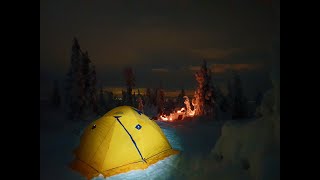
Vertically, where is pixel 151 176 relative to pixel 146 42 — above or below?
below

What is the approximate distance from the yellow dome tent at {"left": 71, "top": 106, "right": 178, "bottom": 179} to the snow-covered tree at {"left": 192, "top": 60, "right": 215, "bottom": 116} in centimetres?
56

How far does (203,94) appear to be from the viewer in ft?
12.4

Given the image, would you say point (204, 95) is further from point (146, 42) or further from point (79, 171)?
point (79, 171)

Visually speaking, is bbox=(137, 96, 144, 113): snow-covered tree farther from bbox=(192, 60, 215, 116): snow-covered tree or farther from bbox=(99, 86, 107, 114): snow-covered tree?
bbox=(192, 60, 215, 116): snow-covered tree

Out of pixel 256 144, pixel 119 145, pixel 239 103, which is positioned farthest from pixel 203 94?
pixel 119 145

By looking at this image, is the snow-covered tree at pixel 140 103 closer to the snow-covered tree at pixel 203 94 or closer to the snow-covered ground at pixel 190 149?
the snow-covered ground at pixel 190 149

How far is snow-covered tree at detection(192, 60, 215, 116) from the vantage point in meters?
3.74

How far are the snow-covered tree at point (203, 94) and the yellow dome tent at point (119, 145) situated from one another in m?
0.56

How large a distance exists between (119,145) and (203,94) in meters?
1.15

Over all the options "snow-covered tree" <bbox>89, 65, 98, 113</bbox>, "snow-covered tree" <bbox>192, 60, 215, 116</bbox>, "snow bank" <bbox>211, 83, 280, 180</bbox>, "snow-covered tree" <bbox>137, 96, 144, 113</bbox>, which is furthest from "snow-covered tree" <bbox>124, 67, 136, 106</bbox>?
"snow bank" <bbox>211, 83, 280, 180</bbox>
